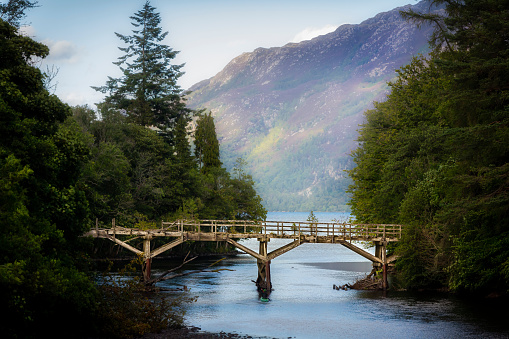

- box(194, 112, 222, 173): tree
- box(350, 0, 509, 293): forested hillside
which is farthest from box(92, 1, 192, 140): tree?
box(350, 0, 509, 293): forested hillside

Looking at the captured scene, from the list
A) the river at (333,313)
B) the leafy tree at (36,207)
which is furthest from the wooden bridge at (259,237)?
the leafy tree at (36,207)

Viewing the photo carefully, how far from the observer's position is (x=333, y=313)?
3400 centimetres

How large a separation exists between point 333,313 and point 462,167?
11592mm

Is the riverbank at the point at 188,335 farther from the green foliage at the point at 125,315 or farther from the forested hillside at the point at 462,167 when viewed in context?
the forested hillside at the point at 462,167

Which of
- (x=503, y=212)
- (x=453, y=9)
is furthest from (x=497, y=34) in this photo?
(x=503, y=212)

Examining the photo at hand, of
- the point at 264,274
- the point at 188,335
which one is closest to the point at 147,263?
the point at 264,274

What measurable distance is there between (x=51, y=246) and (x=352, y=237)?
2750 cm

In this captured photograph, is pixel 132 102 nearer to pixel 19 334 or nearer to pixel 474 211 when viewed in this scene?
pixel 474 211

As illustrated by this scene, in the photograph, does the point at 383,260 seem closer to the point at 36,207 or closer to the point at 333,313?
the point at 333,313

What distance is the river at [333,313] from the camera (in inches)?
1099

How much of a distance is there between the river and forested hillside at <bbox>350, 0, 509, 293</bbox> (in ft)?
8.29

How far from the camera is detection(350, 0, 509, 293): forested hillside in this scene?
29422 millimetres

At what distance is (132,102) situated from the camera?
263 ft

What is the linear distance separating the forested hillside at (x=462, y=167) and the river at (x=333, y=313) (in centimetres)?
253
